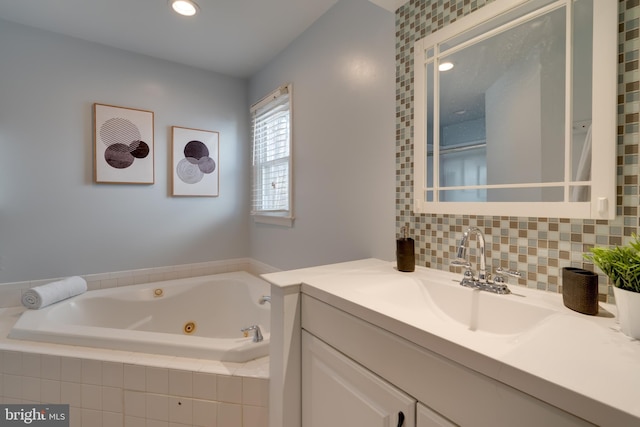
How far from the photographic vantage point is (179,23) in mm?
2016

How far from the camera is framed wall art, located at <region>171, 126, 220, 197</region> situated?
102 inches

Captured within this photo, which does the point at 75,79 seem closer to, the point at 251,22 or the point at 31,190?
the point at 31,190

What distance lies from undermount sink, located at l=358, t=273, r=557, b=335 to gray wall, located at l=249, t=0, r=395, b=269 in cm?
36

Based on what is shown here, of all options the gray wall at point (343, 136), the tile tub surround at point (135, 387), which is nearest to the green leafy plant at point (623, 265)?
the gray wall at point (343, 136)

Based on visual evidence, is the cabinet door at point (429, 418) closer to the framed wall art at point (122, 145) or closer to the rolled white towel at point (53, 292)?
the rolled white towel at point (53, 292)

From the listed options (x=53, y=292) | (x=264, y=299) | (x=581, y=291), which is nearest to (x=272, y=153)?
(x=264, y=299)

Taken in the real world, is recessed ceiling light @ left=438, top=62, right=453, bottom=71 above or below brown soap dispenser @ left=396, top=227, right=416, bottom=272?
above

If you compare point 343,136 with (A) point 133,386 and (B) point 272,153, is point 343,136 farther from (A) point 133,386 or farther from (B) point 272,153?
(A) point 133,386

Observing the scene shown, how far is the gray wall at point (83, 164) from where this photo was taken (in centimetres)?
204

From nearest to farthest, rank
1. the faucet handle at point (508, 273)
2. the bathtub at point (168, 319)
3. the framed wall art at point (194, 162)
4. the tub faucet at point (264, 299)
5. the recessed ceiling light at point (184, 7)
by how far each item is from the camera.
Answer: the faucet handle at point (508, 273)
the bathtub at point (168, 319)
the recessed ceiling light at point (184, 7)
the tub faucet at point (264, 299)
the framed wall art at point (194, 162)

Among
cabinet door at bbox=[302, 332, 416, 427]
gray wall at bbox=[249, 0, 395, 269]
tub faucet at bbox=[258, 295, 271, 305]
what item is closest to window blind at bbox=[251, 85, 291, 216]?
gray wall at bbox=[249, 0, 395, 269]

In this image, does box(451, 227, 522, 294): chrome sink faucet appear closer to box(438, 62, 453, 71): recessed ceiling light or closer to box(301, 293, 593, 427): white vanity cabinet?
box(301, 293, 593, 427): white vanity cabinet

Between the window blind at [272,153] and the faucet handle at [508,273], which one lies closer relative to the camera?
the faucet handle at [508,273]

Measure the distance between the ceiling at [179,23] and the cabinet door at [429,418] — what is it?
6.91ft
